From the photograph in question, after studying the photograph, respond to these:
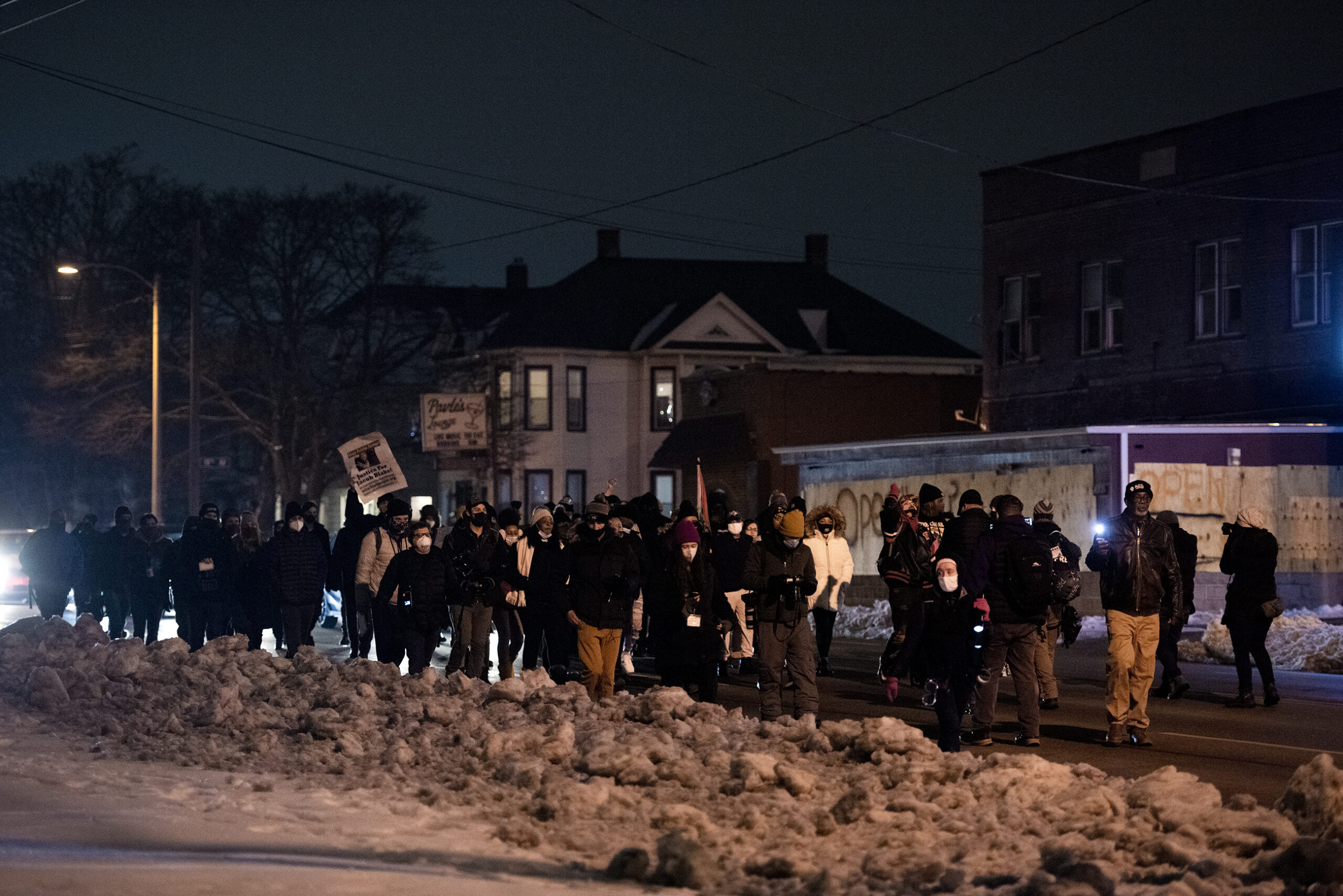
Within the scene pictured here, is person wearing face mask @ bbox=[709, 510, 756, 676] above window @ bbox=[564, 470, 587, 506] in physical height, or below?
below

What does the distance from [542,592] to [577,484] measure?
42261 millimetres

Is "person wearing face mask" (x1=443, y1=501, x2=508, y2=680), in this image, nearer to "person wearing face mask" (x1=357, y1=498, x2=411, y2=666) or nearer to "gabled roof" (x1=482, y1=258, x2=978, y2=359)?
"person wearing face mask" (x1=357, y1=498, x2=411, y2=666)

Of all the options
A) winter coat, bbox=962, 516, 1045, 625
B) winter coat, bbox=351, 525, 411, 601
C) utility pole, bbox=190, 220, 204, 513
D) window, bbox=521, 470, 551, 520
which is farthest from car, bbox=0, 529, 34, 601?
window, bbox=521, 470, 551, 520

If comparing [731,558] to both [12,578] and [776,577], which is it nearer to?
[776,577]

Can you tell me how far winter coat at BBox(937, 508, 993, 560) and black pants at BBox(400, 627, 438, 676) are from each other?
206 inches

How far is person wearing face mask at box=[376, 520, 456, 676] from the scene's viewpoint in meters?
16.7

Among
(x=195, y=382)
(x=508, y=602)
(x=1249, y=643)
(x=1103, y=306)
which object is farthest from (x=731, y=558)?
(x=1103, y=306)

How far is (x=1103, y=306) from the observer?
3506 centimetres

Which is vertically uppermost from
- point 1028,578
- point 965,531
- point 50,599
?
point 965,531

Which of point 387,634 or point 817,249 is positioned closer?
point 387,634

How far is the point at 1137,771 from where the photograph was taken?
1215 centimetres

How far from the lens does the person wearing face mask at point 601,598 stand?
15250mm

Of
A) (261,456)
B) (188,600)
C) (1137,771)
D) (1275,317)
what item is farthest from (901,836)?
(261,456)

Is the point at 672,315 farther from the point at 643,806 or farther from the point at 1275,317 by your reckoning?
the point at 643,806
